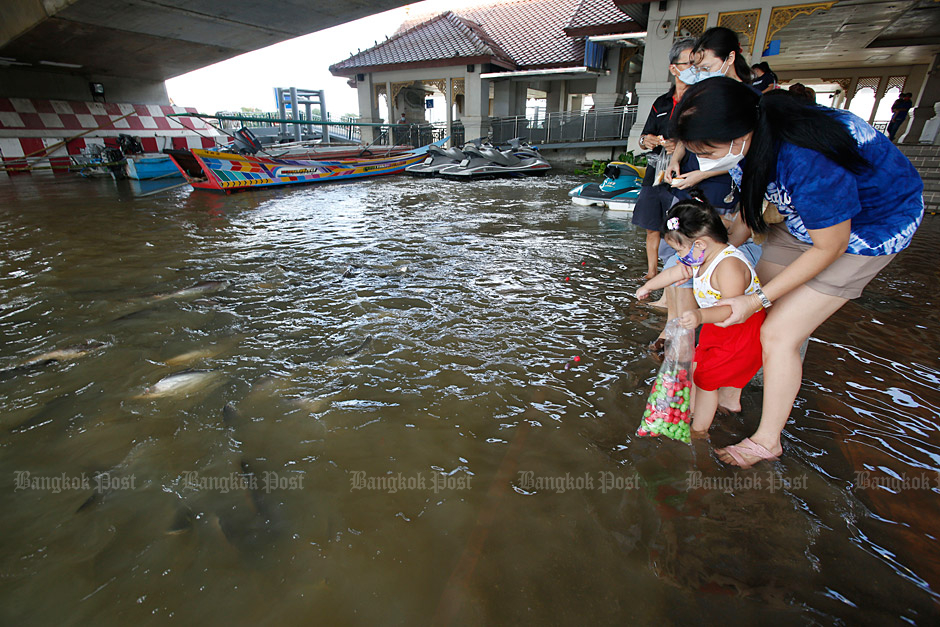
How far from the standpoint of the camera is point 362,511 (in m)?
1.86

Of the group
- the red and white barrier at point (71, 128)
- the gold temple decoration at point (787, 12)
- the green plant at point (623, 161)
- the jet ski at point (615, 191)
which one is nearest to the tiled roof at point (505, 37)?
the green plant at point (623, 161)

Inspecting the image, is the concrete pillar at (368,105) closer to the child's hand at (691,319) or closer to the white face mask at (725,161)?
the white face mask at (725,161)

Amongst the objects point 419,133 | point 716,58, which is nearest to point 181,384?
point 716,58

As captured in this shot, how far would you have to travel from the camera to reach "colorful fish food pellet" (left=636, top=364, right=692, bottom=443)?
6.88 ft

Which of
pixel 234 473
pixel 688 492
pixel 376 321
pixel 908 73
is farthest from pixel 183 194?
pixel 908 73

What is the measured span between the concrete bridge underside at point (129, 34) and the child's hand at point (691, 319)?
32.0 ft

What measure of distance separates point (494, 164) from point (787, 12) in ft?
26.6

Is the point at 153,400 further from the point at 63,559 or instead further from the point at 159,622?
the point at 159,622

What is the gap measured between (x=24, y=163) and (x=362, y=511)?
17875mm

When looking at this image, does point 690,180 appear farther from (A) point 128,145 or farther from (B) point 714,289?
(A) point 128,145

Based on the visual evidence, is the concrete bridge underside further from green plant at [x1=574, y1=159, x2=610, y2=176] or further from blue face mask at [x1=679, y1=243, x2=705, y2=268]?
blue face mask at [x1=679, y1=243, x2=705, y2=268]

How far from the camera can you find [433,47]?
66.1 feet

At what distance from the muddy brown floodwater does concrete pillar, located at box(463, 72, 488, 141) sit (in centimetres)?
1686

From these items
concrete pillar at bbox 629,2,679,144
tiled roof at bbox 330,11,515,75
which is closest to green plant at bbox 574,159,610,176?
concrete pillar at bbox 629,2,679,144
